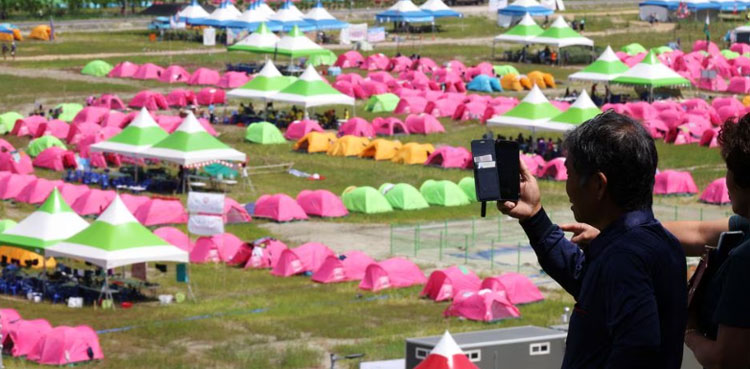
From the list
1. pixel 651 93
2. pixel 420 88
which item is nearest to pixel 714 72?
pixel 651 93

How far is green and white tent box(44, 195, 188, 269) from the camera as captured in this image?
30266 millimetres

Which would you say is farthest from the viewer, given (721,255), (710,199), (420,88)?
(420,88)

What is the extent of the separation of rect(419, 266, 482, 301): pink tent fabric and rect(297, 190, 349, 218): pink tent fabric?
8.98m

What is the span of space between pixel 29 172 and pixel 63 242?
595 inches

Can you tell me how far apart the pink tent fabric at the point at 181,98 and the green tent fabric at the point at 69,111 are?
482 centimetres

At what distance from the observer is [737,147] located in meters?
4.82

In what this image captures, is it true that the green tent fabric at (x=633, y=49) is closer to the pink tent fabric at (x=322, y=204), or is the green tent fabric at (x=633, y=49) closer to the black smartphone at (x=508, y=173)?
the pink tent fabric at (x=322, y=204)

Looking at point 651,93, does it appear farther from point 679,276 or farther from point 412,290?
point 679,276

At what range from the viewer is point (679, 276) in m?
4.90

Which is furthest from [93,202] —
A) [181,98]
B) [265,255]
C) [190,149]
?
[181,98]

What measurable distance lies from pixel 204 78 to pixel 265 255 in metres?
35.6

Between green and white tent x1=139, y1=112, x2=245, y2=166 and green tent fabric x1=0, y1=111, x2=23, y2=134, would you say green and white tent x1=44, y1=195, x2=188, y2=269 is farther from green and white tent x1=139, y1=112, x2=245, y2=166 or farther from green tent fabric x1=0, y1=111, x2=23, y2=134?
green tent fabric x1=0, y1=111, x2=23, y2=134

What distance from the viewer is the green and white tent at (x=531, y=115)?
50.8 m

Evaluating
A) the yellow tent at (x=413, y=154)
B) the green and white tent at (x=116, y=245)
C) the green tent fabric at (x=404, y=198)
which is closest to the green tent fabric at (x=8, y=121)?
the yellow tent at (x=413, y=154)
